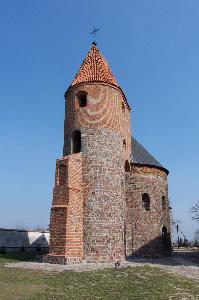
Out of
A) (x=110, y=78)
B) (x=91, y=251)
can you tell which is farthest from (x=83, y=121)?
(x=91, y=251)

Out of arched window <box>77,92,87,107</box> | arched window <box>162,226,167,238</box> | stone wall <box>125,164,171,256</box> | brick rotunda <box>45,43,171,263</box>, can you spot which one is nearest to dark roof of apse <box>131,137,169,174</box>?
brick rotunda <box>45,43,171,263</box>

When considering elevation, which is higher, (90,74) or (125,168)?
(90,74)

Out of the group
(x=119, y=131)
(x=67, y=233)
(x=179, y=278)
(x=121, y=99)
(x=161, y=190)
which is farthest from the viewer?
(x=161, y=190)

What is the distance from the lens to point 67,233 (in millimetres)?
16203

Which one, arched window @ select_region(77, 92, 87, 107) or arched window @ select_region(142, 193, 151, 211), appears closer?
arched window @ select_region(77, 92, 87, 107)

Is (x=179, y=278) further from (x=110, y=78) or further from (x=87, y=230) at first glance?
(x=110, y=78)

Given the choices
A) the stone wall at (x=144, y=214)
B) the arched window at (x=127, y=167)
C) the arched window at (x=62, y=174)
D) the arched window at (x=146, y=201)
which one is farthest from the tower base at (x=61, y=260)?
the arched window at (x=127, y=167)

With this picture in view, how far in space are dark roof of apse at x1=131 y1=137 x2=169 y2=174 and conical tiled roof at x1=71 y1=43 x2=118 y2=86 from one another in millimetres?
5050

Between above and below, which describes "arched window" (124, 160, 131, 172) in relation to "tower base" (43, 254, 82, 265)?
above

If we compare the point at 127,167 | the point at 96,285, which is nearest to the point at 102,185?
the point at 127,167

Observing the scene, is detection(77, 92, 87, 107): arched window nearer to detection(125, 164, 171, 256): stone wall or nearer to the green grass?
detection(125, 164, 171, 256): stone wall

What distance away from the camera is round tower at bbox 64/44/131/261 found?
1733cm

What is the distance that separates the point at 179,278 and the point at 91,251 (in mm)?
5799

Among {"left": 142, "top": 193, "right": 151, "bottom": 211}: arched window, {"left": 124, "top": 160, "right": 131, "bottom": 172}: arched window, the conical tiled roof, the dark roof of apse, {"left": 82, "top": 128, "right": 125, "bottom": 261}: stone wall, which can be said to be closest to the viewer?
{"left": 82, "top": 128, "right": 125, "bottom": 261}: stone wall
